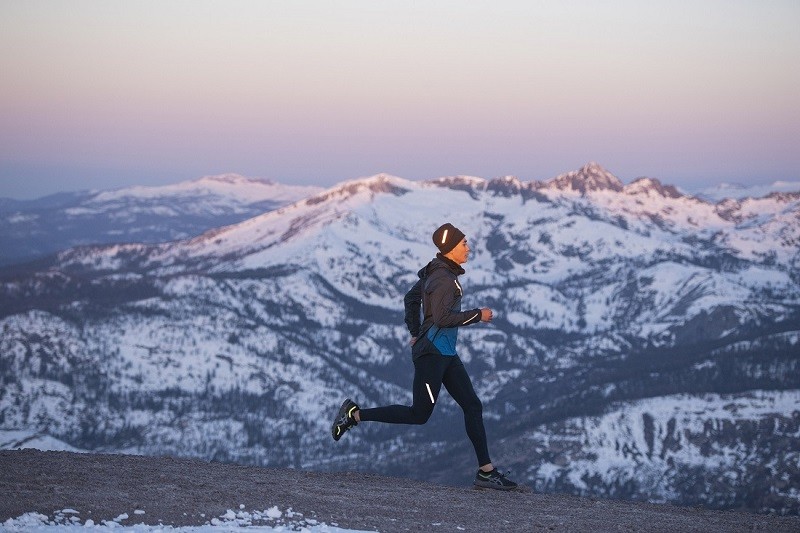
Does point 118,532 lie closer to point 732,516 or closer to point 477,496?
point 477,496

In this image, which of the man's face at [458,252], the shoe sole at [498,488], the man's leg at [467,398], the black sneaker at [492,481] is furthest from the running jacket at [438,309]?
the shoe sole at [498,488]

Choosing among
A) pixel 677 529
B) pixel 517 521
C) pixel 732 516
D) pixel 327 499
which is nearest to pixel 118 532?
pixel 327 499

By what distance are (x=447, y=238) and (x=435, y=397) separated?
321 centimetres

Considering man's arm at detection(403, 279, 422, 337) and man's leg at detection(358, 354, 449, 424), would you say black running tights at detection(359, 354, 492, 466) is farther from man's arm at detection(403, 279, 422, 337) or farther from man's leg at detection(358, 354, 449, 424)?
man's arm at detection(403, 279, 422, 337)

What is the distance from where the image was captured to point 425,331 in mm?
21281

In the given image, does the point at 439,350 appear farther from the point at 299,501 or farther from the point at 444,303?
the point at 299,501

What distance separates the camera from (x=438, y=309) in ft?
68.3

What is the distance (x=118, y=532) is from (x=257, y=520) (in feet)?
7.55

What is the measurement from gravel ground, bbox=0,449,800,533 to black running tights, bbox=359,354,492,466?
138 cm

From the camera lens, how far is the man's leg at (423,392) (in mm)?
21016

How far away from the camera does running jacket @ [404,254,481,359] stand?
2078 centimetres

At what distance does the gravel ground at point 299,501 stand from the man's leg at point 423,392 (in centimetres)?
149

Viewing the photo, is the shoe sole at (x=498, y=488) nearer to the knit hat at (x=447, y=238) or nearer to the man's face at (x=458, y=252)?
the man's face at (x=458, y=252)

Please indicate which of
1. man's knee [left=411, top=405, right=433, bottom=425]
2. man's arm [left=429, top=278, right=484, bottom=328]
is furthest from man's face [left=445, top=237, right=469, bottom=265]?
man's knee [left=411, top=405, right=433, bottom=425]
